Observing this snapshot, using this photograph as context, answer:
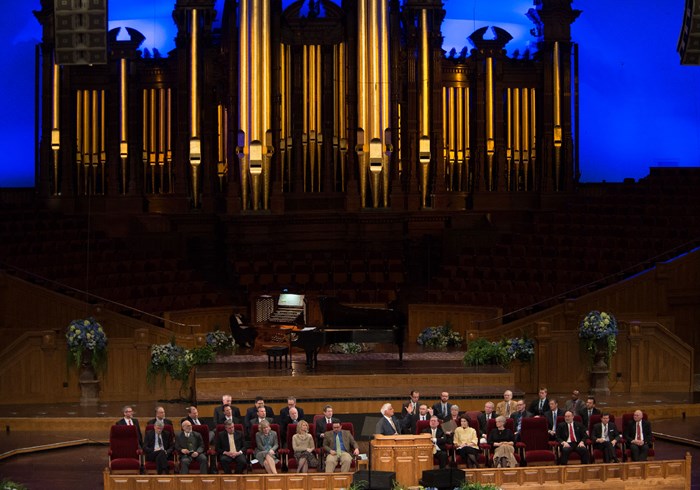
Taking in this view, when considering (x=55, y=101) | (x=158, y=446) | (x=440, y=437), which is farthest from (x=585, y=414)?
(x=55, y=101)

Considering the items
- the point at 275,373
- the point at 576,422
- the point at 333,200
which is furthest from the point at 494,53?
the point at 576,422

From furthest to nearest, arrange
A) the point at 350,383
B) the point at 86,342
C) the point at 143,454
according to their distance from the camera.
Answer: the point at 86,342 → the point at 350,383 → the point at 143,454

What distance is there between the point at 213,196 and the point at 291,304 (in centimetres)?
435

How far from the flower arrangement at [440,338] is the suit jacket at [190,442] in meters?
5.43

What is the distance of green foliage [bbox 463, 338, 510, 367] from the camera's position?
48.4 ft

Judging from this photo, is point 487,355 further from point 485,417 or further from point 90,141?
point 90,141

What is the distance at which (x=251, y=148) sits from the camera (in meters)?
18.3

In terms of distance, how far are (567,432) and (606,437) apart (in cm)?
36

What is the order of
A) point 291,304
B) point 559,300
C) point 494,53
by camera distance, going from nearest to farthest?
1. point 291,304
2. point 559,300
3. point 494,53

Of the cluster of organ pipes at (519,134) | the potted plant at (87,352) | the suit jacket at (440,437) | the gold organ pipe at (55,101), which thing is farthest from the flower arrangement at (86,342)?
the cluster of organ pipes at (519,134)

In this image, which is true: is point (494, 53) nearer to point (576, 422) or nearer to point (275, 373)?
point (275, 373)

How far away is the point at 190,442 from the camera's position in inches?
450

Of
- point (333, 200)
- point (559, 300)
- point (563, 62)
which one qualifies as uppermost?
point (563, 62)

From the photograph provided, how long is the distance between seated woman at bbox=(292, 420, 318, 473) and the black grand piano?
2880mm
